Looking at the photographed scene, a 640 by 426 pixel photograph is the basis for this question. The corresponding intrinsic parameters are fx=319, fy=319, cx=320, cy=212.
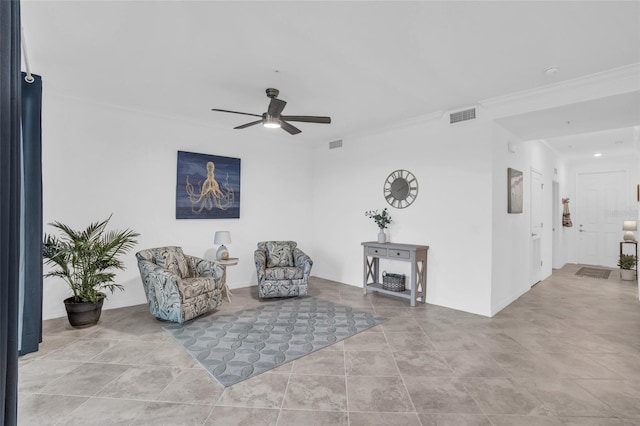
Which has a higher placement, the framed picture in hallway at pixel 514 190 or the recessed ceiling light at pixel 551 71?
the recessed ceiling light at pixel 551 71

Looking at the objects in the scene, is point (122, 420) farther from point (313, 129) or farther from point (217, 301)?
point (313, 129)

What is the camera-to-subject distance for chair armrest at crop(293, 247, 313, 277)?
492cm

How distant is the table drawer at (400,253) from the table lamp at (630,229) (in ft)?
19.2

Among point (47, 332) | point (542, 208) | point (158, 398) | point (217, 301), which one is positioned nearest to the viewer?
point (158, 398)

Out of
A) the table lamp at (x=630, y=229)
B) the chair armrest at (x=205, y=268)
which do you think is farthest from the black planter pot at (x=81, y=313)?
the table lamp at (x=630, y=229)

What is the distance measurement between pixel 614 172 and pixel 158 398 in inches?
391

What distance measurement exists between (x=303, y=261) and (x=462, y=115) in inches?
123

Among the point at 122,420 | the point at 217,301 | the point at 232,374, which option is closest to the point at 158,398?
the point at 122,420

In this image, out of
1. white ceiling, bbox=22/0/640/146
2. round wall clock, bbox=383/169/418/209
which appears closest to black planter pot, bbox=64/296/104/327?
white ceiling, bbox=22/0/640/146

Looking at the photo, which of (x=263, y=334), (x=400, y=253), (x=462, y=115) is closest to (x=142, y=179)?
Result: (x=263, y=334)

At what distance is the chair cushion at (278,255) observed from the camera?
17.0 ft

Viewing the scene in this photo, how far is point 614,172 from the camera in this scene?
7.55m

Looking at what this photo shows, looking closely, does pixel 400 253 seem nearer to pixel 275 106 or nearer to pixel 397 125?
pixel 397 125

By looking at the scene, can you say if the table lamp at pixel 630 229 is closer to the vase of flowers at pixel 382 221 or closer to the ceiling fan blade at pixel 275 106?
the vase of flowers at pixel 382 221
